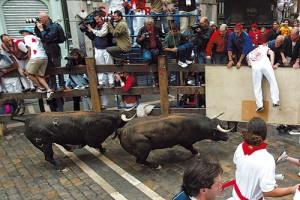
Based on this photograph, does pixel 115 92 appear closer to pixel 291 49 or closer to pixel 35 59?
pixel 35 59

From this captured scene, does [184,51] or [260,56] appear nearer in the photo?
[260,56]

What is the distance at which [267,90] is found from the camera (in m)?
7.96

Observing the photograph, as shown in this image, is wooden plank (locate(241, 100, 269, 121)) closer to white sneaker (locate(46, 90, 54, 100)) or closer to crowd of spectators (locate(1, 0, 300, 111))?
crowd of spectators (locate(1, 0, 300, 111))

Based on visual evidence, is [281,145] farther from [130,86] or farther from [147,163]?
[130,86]

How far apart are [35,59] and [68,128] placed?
8.67 ft

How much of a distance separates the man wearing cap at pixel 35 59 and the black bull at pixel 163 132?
3.31 metres

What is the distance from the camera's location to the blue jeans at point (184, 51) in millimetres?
8477

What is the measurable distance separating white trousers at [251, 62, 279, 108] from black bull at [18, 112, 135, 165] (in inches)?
122

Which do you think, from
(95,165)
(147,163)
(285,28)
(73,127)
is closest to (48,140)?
(73,127)

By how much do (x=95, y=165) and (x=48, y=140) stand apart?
1125mm

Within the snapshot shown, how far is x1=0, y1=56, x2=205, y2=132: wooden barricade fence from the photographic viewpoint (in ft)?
28.2

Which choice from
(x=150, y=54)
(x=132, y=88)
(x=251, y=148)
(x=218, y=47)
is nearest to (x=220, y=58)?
(x=218, y=47)

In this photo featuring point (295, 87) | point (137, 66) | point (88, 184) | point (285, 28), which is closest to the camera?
point (88, 184)

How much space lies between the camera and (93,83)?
906cm
